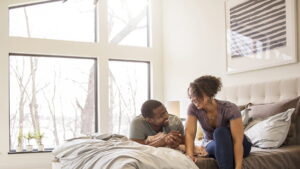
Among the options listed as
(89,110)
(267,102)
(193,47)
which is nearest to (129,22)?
(193,47)

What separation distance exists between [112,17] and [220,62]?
2.34m

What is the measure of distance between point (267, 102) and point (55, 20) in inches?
149

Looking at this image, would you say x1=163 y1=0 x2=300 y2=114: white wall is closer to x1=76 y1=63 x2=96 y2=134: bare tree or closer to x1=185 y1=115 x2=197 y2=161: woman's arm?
x1=76 y1=63 x2=96 y2=134: bare tree

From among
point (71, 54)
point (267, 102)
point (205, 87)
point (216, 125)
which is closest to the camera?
point (205, 87)

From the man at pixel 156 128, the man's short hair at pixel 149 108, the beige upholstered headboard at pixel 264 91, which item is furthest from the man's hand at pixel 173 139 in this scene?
the beige upholstered headboard at pixel 264 91

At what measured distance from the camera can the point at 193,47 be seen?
228 inches

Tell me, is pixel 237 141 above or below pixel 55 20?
below

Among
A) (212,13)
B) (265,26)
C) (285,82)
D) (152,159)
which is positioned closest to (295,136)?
(285,82)

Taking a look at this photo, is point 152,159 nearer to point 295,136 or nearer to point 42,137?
point 295,136

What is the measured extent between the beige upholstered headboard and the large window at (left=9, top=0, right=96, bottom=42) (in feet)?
9.26

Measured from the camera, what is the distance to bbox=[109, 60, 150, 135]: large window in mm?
6305

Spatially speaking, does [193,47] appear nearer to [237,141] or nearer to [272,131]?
[272,131]

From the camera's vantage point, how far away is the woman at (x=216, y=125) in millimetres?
2621

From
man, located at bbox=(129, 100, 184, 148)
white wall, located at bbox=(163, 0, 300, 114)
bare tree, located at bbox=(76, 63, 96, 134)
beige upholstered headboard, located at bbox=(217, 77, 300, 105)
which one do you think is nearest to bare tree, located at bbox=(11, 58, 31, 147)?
bare tree, located at bbox=(76, 63, 96, 134)
